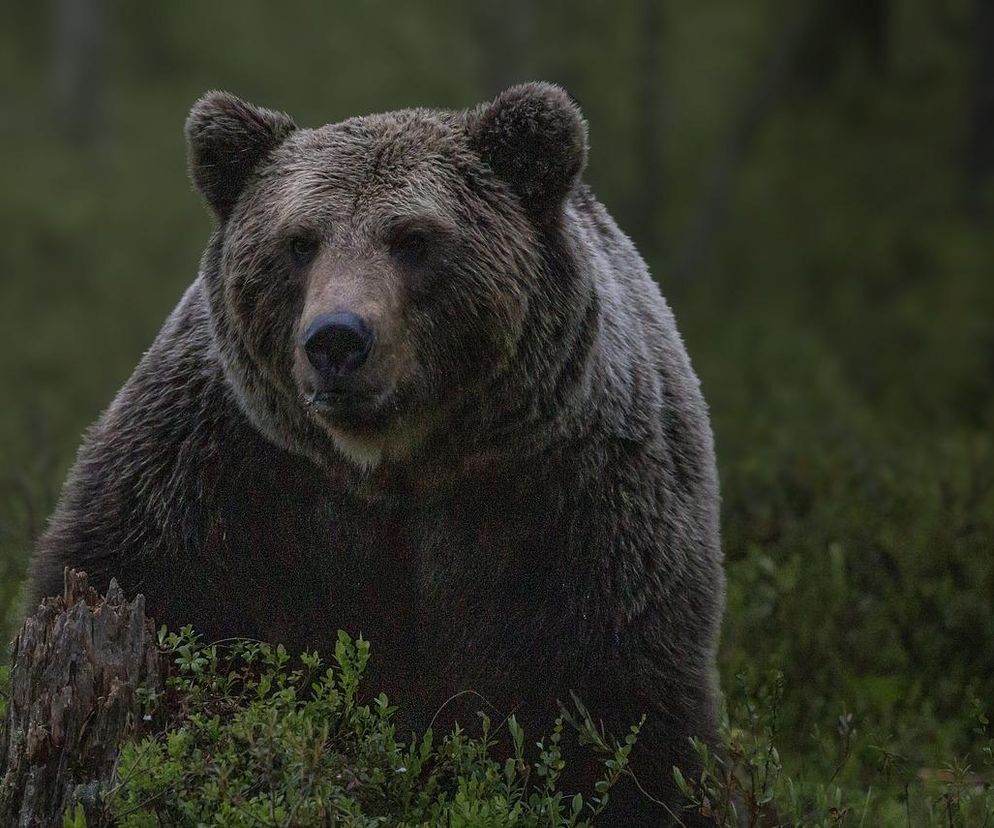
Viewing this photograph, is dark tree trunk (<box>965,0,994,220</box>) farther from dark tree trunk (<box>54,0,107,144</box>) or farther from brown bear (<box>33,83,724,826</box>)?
brown bear (<box>33,83,724,826</box>)

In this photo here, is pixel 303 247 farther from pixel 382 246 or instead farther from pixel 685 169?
pixel 685 169

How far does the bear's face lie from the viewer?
4180mm

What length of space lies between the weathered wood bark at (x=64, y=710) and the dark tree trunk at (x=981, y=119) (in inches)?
532

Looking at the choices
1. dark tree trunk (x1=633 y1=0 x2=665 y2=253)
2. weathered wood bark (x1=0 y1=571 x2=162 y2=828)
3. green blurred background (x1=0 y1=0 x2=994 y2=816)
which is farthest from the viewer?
dark tree trunk (x1=633 y1=0 x2=665 y2=253)

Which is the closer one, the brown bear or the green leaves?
the green leaves

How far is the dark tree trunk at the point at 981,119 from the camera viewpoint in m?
15.6

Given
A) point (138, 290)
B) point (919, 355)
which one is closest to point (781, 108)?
point (919, 355)

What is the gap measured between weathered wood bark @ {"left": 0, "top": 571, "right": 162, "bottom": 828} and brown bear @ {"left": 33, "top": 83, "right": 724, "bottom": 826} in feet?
1.73

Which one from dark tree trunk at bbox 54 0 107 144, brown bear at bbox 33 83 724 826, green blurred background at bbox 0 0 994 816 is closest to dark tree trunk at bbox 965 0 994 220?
green blurred background at bbox 0 0 994 816

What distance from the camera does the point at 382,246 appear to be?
4227 millimetres

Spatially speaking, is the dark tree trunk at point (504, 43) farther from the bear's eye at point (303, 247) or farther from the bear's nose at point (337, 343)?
the bear's nose at point (337, 343)

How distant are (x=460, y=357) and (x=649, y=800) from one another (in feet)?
4.34

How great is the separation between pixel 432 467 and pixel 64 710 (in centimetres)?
118

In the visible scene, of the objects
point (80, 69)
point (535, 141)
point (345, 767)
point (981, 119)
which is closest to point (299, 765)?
point (345, 767)
